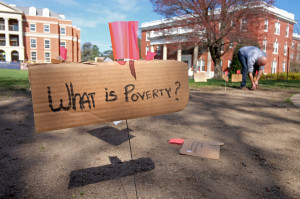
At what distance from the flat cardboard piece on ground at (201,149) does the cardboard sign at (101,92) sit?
48.4 inches

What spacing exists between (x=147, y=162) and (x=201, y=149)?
68 cm

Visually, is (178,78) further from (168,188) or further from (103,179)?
(103,179)

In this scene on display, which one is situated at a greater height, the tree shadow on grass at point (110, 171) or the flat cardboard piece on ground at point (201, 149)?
the flat cardboard piece on ground at point (201, 149)

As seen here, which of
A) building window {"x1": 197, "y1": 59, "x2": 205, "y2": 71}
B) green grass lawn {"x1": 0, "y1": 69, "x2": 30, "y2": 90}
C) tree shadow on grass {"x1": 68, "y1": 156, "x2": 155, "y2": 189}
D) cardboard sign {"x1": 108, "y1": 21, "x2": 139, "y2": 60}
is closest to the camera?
cardboard sign {"x1": 108, "y1": 21, "x2": 139, "y2": 60}

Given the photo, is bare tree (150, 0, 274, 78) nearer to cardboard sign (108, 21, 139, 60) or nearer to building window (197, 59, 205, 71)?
building window (197, 59, 205, 71)

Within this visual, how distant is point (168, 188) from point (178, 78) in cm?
92

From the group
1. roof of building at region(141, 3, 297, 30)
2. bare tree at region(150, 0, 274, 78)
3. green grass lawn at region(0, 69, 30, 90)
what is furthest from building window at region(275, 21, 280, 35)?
green grass lawn at region(0, 69, 30, 90)

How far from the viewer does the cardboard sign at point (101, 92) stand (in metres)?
1.09

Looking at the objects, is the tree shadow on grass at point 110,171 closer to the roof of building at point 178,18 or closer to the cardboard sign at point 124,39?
the cardboard sign at point 124,39

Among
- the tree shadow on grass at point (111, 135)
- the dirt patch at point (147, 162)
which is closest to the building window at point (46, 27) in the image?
the dirt patch at point (147, 162)

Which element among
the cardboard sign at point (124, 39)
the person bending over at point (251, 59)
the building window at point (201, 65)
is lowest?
the cardboard sign at point (124, 39)

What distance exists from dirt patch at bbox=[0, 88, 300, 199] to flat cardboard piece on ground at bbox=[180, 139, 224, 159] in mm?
75

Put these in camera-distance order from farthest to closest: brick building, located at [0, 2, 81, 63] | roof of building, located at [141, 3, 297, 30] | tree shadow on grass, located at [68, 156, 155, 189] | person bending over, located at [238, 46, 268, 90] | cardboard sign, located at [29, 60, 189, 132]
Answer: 1. brick building, located at [0, 2, 81, 63]
2. roof of building, located at [141, 3, 297, 30]
3. person bending over, located at [238, 46, 268, 90]
4. tree shadow on grass, located at [68, 156, 155, 189]
5. cardboard sign, located at [29, 60, 189, 132]

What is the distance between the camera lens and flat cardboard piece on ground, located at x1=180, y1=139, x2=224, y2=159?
2.42m
